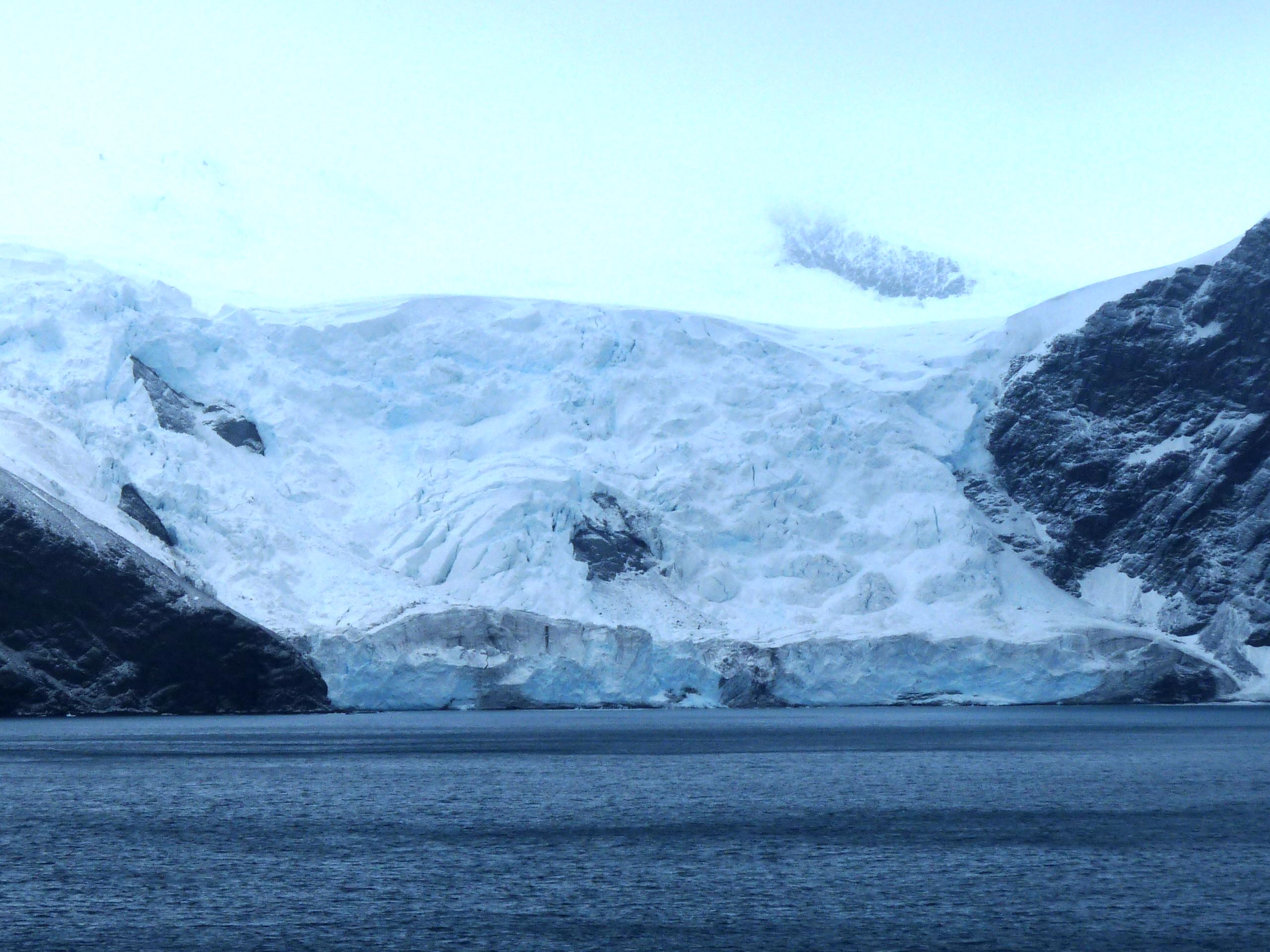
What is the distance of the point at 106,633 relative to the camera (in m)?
66.6

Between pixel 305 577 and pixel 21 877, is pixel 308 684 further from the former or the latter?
pixel 21 877

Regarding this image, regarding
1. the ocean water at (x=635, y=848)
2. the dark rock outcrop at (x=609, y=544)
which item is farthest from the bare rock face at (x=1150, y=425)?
the ocean water at (x=635, y=848)

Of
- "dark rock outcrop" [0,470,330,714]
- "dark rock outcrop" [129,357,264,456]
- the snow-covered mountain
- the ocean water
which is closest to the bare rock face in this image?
the snow-covered mountain

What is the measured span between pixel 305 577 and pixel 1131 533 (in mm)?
50495

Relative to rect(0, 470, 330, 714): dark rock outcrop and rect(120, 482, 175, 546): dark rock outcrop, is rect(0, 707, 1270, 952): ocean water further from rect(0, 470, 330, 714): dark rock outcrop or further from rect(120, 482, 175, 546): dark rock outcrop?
rect(120, 482, 175, 546): dark rock outcrop

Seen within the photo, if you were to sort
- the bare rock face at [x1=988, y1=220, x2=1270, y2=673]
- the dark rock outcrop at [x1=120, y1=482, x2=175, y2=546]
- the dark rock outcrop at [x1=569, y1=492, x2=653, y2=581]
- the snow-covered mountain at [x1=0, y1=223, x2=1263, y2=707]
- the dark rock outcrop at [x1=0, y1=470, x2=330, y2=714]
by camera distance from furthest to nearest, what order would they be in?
the bare rock face at [x1=988, y1=220, x2=1270, y2=673], the dark rock outcrop at [x1=569, y1=492, x2=653, y2=581], the snow-covered mountain at [x1=0, y1=223, x2=1263, y2=707], the dark rock outcrop at [x1=120, y1=482, x2=175, y2=546], the dark rock outcrop at [x1=0, y1=470, x2=330, y2=714]

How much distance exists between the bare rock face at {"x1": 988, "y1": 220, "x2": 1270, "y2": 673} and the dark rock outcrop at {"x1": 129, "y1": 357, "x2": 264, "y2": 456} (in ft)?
147

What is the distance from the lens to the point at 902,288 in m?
138

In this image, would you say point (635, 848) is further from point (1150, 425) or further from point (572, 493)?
point (1150, 425)

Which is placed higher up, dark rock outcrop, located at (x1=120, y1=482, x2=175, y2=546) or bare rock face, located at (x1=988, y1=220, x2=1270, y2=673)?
bare rock face, located at (x1=988, y1=220, x2=1270, y2=673)

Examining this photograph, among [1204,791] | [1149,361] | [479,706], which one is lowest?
[479,706]

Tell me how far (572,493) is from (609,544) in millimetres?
3415

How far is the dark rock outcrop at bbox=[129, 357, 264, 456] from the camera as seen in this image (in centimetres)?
8494

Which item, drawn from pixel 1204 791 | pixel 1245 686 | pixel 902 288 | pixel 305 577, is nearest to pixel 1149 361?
pixel 1245 686
